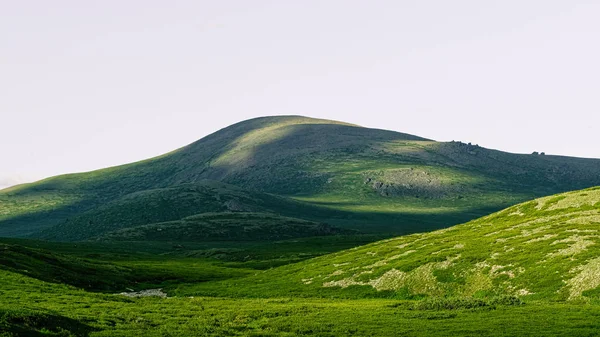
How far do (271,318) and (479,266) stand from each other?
31419 millimetres

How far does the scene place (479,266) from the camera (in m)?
77.8

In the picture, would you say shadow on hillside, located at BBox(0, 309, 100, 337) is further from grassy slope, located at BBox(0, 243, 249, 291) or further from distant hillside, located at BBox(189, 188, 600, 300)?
distant hillside, located at BBox(189, 188, 600, 300)

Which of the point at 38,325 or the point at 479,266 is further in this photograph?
the point at 479,266

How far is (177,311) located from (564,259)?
44.5m

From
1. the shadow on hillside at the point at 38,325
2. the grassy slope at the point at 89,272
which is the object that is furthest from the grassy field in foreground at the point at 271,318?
the grassy slope at the point at 89,272

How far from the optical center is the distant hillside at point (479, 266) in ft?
225

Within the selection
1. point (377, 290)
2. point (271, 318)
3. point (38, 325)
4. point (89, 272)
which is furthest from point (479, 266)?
point (89, 272)

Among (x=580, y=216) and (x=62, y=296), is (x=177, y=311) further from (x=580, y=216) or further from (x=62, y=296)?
(x=580, y=216)

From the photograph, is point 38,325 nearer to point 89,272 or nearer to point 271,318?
Result: point 271,318

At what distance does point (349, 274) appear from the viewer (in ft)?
297

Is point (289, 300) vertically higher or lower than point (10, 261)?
lower

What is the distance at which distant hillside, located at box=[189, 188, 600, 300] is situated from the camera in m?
68.7

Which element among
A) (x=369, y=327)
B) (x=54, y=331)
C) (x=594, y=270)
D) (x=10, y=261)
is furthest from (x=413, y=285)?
(x=10, y=261)

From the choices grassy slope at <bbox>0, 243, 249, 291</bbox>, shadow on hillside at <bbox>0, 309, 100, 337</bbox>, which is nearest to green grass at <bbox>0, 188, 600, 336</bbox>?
shadow on hillside at <bbox>0, 309, 100, 337</bbox>
